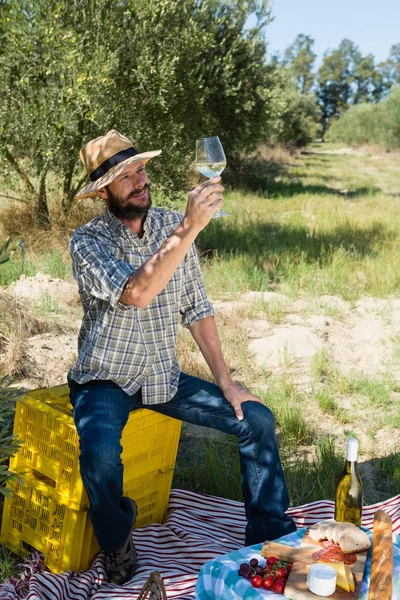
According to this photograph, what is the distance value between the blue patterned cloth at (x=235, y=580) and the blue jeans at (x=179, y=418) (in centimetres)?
70

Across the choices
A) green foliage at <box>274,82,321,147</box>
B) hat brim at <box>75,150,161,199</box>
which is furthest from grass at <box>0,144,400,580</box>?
green foliage at <box>274,82,321,147</box>

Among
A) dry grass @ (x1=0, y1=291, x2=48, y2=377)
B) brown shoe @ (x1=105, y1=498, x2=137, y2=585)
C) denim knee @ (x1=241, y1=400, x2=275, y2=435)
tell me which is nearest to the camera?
brown shoe @ (x1=105, y1=498, x2=137, y2=585)

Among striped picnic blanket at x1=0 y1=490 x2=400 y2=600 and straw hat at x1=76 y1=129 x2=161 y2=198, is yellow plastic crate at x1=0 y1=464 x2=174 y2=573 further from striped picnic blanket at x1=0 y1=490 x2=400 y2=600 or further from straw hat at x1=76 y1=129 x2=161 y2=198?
straw hat at x1=76 y1=129 x2=161 y2=198

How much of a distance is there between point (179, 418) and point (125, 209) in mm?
1090

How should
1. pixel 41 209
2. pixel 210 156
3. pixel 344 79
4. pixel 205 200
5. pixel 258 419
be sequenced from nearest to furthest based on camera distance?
pixel 210 156
pixel 205 200
pixel 258 419
pixel 41 209
pixel 344 79

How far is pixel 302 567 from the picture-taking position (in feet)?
7.36

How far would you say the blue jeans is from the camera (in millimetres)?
3020

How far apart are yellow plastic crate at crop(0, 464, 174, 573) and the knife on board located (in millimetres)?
1507

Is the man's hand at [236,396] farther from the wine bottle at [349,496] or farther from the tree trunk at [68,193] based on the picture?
the tree trunk at [68,193]

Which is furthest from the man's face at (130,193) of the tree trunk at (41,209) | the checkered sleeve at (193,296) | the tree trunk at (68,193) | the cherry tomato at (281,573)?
the tree trunk at (41,209)

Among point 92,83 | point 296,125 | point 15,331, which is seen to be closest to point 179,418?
point 15,331

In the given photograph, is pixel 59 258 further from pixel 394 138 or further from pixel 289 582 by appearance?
pixel 394 138

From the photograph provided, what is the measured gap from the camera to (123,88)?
28.6 feet

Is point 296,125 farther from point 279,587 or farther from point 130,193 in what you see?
point 279,587
